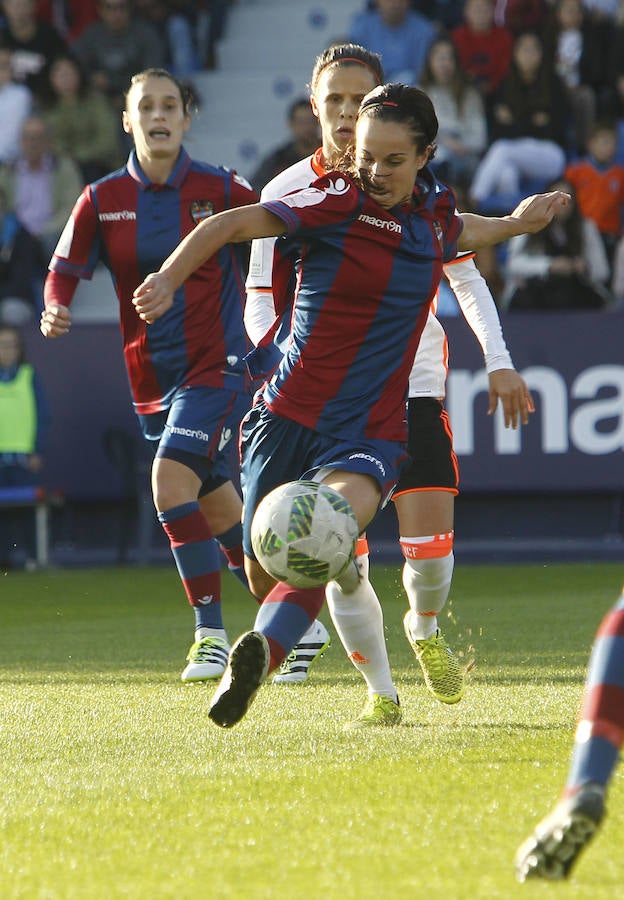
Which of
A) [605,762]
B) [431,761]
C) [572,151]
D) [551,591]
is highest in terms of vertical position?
[572,151]

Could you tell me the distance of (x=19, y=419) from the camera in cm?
1235

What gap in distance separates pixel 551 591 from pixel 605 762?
7349mm

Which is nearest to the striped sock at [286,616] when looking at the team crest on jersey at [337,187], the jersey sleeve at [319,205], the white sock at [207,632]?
the jersey sleeve at [319,205]

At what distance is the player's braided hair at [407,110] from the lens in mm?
4461

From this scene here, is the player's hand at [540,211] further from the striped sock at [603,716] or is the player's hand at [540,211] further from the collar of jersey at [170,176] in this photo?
the collar of jersey at [170,176]

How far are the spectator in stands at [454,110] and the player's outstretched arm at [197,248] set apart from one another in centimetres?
1000

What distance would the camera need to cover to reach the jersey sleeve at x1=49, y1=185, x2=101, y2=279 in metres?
7.03

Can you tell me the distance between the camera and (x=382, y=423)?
4.64 meters

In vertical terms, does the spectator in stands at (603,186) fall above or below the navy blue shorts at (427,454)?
above

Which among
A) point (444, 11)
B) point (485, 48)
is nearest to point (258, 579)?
point (485, 48)

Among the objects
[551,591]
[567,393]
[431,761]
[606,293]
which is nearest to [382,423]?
[431,761]

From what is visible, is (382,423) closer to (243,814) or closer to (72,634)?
(243,814)

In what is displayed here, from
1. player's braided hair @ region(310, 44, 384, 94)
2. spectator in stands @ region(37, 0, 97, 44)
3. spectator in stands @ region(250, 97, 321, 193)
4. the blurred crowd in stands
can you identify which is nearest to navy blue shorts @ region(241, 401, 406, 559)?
player's braided hair @ region(310, 44, 384, 94)

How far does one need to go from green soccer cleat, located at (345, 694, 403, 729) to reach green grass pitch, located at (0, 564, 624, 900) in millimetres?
50
